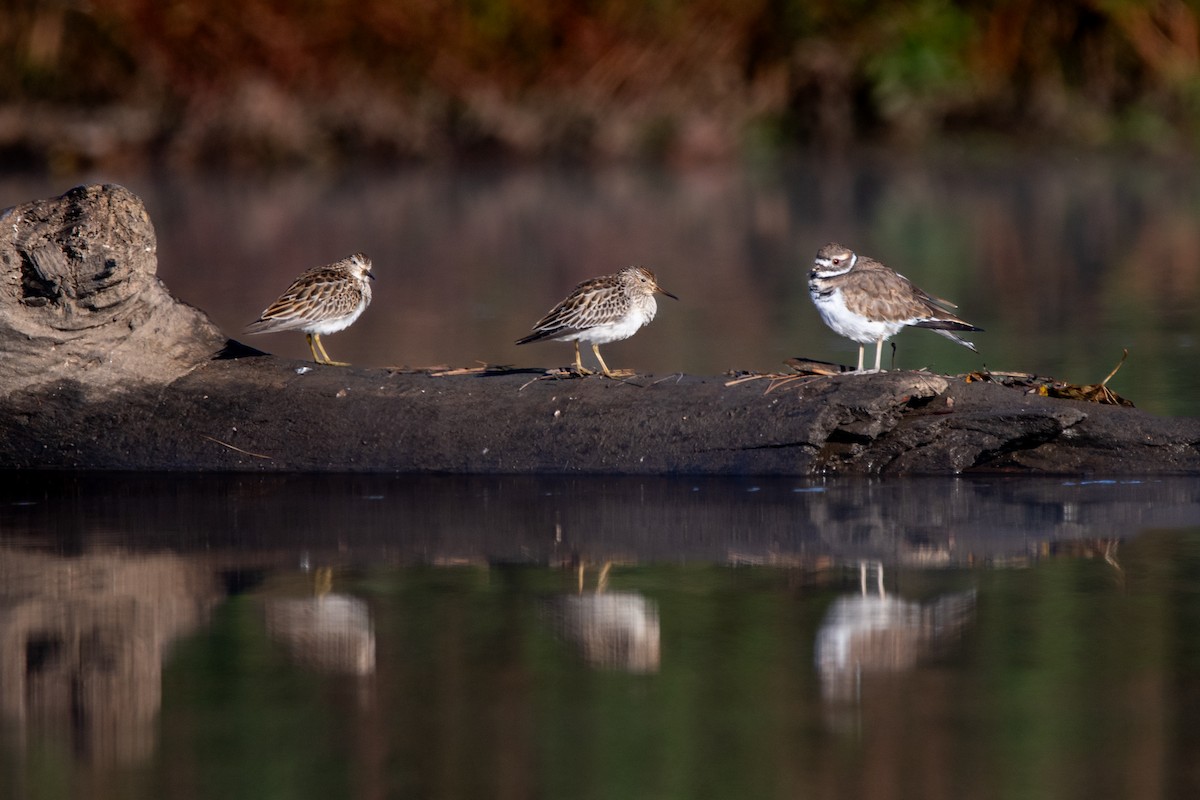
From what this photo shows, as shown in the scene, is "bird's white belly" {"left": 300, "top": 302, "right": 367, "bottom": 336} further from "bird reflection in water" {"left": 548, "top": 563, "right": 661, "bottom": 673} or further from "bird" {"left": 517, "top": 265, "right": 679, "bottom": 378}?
"bird reflection in water" {"left": 548, "top": 563, "right": 661, "bottom": 673}

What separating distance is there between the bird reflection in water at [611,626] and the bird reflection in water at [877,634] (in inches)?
22.4

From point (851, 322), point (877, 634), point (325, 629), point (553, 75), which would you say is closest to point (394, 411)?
point (851, 322)

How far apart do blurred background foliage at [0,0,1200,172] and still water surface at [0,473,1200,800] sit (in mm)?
23506

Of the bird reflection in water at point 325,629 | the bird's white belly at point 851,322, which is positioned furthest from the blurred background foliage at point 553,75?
the bird reflection in water at point 325,629

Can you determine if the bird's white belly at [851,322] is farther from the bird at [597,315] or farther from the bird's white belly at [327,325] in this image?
the bird's white belly at [327,325]

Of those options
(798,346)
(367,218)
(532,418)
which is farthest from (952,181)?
(532,418)

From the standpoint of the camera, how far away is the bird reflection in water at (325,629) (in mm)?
6527

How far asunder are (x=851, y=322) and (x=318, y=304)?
2792 mm

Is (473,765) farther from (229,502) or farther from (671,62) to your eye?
(671,62)

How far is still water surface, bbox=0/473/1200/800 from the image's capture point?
550 centimetres

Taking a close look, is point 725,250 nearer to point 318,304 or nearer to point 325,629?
point 318,304

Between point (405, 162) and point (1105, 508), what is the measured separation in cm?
2623

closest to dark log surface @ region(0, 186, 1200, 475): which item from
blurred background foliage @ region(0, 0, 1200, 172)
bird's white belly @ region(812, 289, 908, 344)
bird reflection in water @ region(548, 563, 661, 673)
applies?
bird's white belly @ region(812, 289, 908, 344)

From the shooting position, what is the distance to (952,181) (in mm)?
30047
